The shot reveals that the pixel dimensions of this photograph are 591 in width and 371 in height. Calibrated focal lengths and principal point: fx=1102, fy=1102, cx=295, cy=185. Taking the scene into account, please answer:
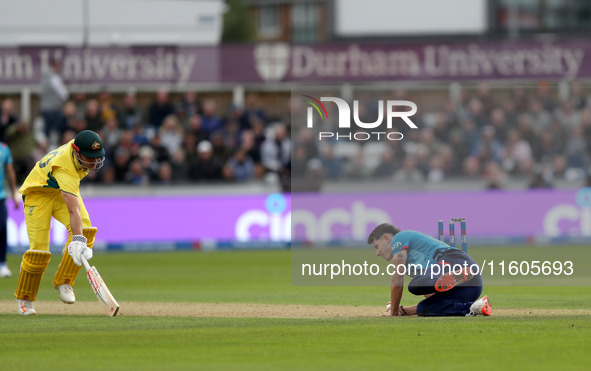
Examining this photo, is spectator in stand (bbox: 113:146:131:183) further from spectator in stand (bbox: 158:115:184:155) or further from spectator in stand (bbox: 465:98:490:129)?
spectator in stand (bbox: 465:98:490:129)

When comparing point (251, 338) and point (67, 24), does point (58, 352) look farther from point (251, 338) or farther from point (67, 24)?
point (67, 24)

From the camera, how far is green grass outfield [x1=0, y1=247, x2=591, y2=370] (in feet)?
32.3

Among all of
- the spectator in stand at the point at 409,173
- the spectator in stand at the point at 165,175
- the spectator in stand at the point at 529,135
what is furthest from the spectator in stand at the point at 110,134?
the spectator in stand at the point at 529,135

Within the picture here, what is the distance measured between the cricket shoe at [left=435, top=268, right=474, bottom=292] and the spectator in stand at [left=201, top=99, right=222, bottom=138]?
16385 mm

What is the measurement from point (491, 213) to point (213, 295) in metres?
10.8

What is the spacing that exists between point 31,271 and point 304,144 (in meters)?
8.25

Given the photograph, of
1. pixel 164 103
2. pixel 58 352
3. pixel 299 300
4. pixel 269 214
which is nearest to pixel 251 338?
pixel 58 352

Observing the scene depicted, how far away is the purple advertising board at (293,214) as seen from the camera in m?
25.5

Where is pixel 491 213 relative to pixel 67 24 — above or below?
below

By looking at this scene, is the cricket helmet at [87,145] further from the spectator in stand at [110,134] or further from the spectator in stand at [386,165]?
the spectator in stand at [110,134]

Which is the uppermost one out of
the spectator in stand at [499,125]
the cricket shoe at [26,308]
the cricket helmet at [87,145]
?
the cricket helmet at [87,145]

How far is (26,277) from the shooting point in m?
13.8

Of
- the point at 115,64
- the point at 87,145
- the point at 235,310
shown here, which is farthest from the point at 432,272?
the point at 115,64

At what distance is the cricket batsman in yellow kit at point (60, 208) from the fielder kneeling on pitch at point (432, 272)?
3.50m
